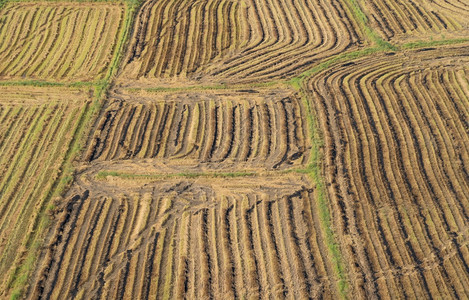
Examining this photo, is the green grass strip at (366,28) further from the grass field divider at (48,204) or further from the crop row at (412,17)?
the grass field divider at (48,204)

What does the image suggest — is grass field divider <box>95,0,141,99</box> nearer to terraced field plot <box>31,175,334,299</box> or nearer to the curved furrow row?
the curved furrow row

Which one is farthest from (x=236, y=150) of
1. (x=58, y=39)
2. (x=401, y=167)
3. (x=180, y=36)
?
(x=58, y=39)

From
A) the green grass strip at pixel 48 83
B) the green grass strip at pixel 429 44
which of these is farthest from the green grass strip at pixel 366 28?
the green grass strip at pixel 48 83

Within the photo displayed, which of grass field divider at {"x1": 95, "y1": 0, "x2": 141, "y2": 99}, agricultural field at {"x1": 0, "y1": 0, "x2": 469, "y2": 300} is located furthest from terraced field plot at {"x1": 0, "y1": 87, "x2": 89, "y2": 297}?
grass field divider at {"x1": 95, "y1": 0, "x2": 141, "y2": 99}

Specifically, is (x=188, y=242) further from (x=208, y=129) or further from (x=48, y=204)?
(x=208, y=129)

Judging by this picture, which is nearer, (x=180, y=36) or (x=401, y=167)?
(x=401, y=167)

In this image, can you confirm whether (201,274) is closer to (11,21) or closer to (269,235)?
(269,235)

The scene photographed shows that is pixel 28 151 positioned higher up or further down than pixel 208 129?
higher up
